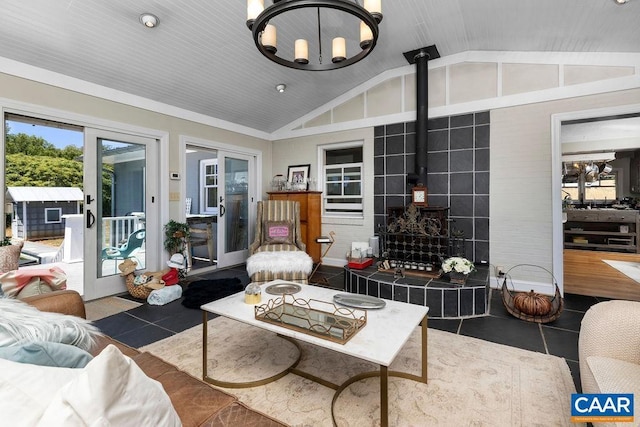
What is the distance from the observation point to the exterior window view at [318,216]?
1.34m

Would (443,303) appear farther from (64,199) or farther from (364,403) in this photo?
(64,199)

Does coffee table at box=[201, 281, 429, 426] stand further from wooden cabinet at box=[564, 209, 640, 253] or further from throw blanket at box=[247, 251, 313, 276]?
wooden cabinet at box=[564, 209, 640, 253]

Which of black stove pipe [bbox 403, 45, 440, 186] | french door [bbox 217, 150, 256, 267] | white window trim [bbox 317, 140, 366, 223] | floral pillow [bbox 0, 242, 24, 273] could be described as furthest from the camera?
french door [bbox 217, 150, 256, 267]

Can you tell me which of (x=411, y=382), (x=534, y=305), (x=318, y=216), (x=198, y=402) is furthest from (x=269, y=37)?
(x=318, y=216)

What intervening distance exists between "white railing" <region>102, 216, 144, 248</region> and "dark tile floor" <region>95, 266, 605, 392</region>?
992mm

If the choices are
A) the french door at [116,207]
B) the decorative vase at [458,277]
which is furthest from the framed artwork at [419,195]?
the french door at [116,207]

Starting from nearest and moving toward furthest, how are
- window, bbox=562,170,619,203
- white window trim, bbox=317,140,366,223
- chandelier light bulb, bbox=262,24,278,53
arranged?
chandelier light bulb, bbox=262,24,278,53, white window trim, bbox=317,140,366,223, window, bbox=562,170,619,203

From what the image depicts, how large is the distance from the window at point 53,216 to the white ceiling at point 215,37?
3.68 meters

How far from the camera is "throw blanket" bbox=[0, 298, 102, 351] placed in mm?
822

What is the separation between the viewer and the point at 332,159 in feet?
16.5

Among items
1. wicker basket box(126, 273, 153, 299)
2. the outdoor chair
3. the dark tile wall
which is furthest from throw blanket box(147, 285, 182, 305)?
the dark tile wall

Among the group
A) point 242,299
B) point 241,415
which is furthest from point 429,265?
point 241,415

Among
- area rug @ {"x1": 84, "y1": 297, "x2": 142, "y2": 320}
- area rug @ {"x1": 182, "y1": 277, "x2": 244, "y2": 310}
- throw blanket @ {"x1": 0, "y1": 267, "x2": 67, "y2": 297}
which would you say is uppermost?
throw blanket @ {"x1": 0, "y1": 267, "x2": 67, "y2": 297}

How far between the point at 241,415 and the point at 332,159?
4432mm
